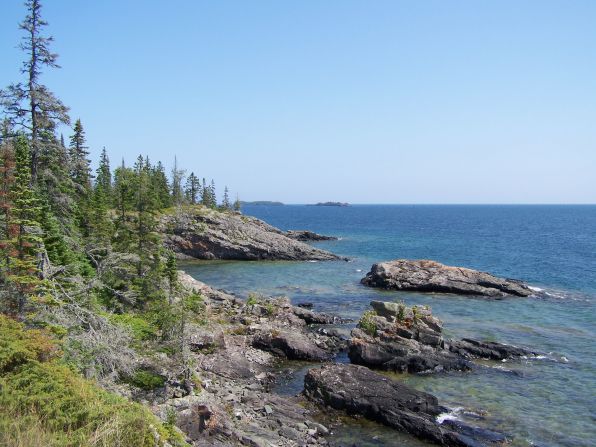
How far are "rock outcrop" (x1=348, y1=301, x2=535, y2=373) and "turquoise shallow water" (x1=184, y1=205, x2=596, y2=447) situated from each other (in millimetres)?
1166

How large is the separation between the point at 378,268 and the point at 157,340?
40.2 m

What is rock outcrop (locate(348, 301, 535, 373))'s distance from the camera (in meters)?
31.8

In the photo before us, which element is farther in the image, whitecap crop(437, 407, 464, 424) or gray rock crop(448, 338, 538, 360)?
gray rock crop(448, 338, 538, 360)

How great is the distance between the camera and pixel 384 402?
81.2 feet

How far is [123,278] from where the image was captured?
35.0 metres

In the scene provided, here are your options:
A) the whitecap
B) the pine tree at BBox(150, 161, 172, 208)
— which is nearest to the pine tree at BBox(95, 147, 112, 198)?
the pine tree at BBox(150, 161, 172, 208)

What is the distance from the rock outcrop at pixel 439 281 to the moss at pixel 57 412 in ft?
159

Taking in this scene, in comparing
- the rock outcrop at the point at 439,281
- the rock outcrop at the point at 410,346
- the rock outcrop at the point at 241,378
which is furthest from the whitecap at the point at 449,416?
the rock outcrop at the point at 439,281

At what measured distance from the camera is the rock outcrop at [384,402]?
2250cm

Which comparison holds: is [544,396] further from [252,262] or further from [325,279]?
[252,262]

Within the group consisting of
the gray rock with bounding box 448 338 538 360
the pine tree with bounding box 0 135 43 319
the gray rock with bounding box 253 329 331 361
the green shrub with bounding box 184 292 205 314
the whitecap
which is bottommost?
the whitecap

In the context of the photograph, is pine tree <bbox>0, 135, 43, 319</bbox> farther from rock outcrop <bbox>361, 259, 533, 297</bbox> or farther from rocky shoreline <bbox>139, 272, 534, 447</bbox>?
rock outcrop <bbox>361, 259, 533, 297</bbox>

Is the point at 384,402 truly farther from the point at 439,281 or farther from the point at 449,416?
the point at 439,281

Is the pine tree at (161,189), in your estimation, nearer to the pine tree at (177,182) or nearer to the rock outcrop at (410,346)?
the pine tree at (177,182)
